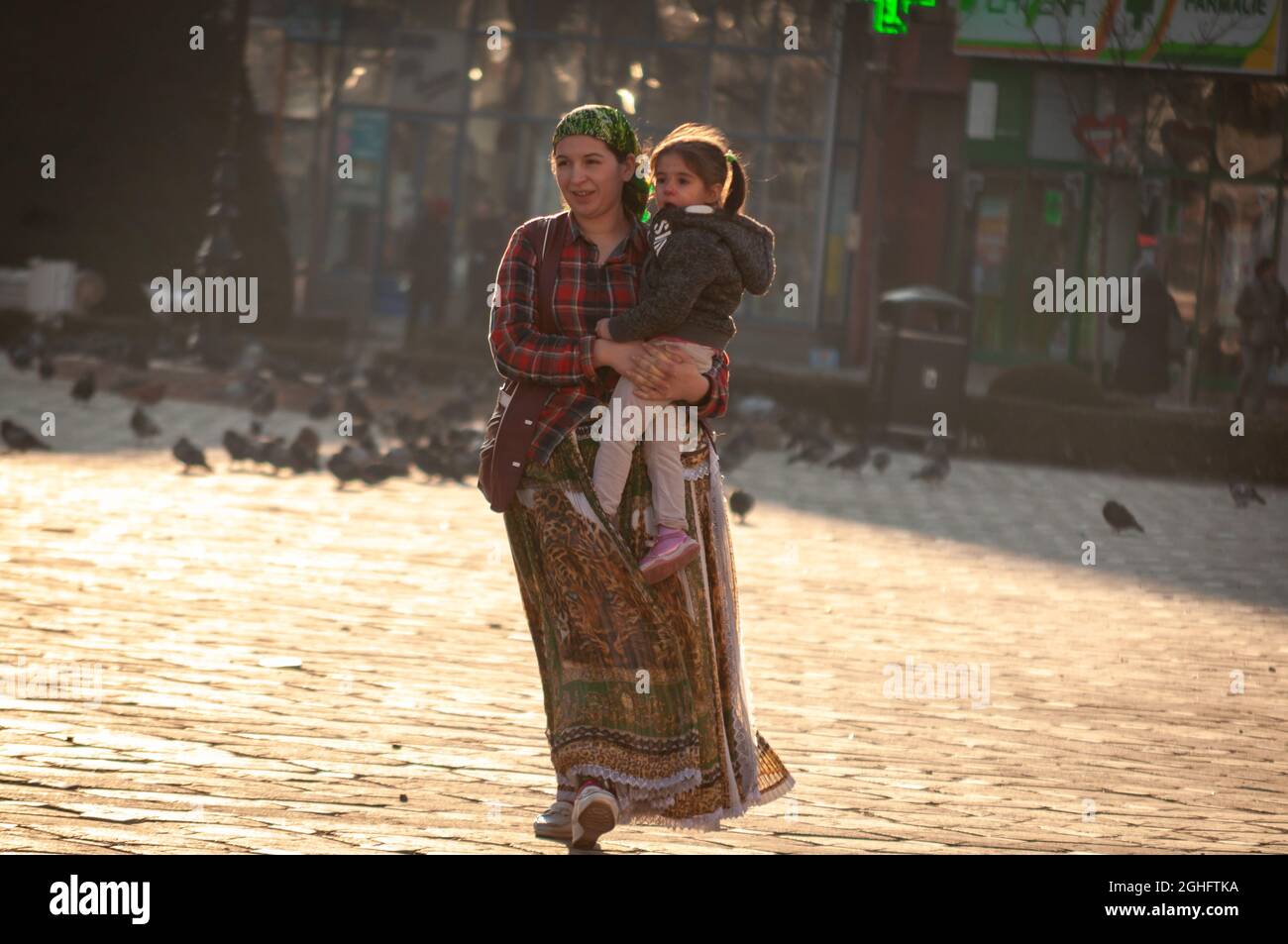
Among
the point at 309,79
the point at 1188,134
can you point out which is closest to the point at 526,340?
the point at 1188,134

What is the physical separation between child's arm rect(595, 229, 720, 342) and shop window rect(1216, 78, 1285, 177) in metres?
25.7

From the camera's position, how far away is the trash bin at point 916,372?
20438mm

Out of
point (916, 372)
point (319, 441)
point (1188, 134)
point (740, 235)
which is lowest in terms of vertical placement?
point (319, 441)

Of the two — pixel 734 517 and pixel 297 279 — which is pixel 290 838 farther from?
pixel 297 279

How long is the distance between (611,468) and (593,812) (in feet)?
2.82

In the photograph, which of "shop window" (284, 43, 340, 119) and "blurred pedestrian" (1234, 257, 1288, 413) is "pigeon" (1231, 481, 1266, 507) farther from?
"shop window" (284, 43, 340, 119)

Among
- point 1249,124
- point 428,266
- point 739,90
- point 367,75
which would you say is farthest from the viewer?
point 367,75

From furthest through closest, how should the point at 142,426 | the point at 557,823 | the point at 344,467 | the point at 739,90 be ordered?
the point at 739,90, the point at 142,426, the point at 344,467, the point at 557,823

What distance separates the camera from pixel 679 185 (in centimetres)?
511

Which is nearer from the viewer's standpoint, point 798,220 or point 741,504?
point 741,504

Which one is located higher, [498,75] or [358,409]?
[498,75]

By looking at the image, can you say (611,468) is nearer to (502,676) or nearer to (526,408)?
(526,408)

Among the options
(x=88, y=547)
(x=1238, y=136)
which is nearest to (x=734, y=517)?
(x=88, y=547)
